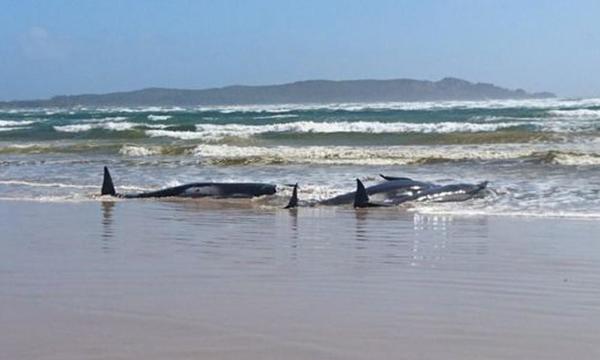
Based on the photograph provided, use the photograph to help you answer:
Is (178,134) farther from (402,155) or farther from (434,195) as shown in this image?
(434,195)

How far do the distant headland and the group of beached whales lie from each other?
121591 mm

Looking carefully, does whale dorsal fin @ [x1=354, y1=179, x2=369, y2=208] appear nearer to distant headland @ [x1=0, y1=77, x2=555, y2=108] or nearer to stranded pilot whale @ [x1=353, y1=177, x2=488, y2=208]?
stranded pilot whale @ [x1=353, y1=177, x2=488, y2=208]

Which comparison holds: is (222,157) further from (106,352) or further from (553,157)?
(106,352)

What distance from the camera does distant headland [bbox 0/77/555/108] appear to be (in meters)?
144

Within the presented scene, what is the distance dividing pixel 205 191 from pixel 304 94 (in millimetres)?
144810

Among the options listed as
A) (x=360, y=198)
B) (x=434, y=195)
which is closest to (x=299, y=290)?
(x=360, y=198)

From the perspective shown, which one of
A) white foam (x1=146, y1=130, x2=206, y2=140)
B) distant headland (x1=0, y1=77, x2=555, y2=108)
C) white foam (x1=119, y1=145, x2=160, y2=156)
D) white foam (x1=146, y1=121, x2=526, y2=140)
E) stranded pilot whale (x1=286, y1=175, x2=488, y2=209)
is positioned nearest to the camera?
Answer: stranded pilot whale (x1=286, y1=175, x2=488, y2=209)

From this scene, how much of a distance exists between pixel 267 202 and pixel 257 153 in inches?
466

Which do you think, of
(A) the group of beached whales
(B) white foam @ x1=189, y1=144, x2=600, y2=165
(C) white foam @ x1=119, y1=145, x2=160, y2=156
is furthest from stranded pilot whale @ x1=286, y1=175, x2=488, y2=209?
(C) white foam @ x1=119, y1=145, x2=160, y2=156

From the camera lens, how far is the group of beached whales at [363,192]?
479 inches

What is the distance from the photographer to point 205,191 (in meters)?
13.8

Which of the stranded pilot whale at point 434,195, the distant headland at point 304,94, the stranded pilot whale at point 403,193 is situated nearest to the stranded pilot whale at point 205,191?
the stranded pilot whale at point 403,193

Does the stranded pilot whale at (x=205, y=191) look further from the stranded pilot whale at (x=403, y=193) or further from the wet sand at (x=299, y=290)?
the wet sand at (x=299, y=290)

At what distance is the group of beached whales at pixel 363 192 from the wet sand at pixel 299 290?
2.25 metres
